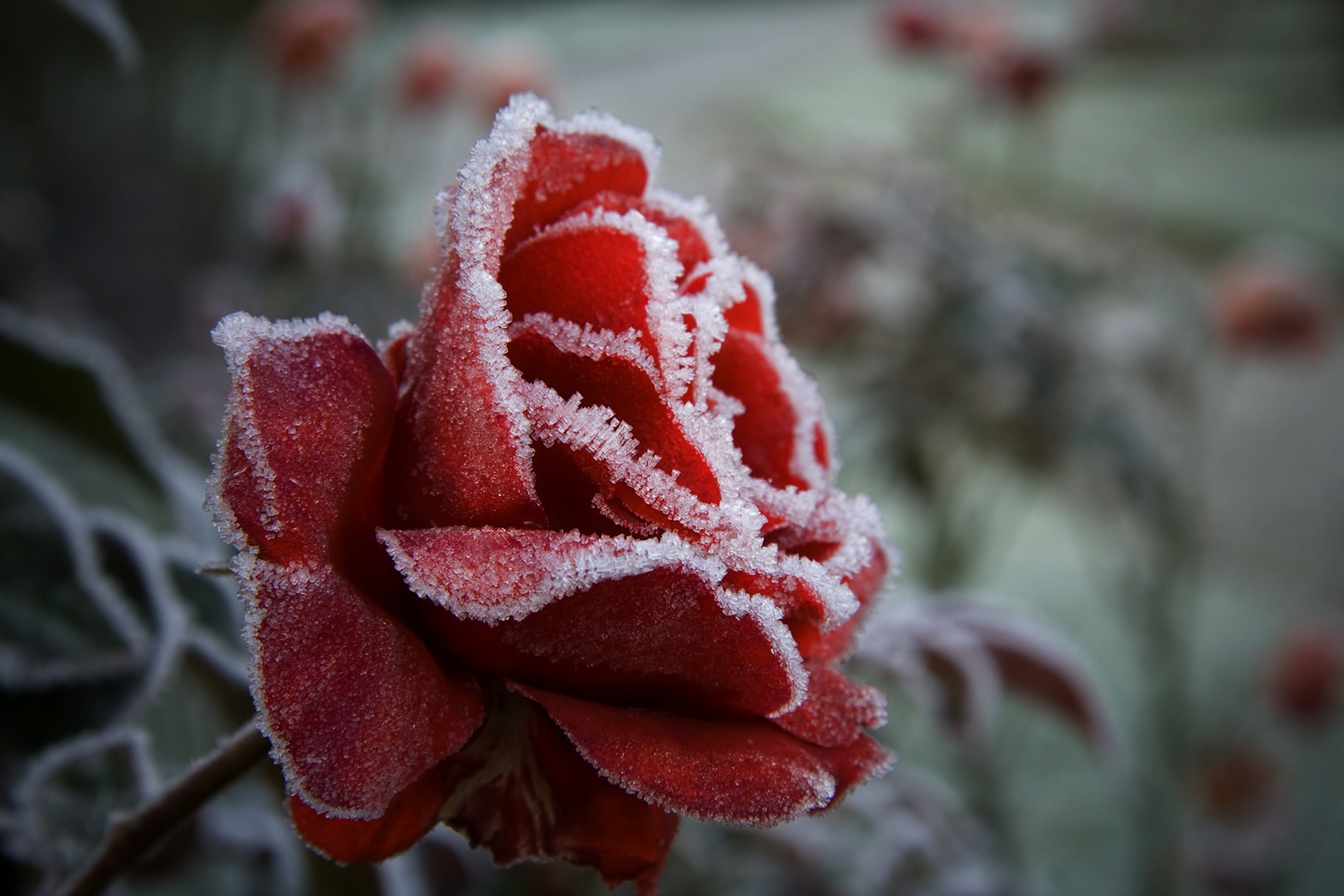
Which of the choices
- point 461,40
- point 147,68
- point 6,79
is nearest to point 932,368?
point 461,40

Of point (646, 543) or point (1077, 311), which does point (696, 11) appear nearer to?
point (1077, 311)

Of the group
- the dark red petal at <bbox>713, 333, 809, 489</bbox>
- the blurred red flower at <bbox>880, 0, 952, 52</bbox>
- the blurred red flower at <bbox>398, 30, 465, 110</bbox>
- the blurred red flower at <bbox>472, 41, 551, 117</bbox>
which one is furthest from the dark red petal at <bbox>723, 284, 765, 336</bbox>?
the blurred red flower at <bbox>398, 30, 465, 110</bbox>

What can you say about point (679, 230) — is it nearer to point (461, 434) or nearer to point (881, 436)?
point (461, 434)

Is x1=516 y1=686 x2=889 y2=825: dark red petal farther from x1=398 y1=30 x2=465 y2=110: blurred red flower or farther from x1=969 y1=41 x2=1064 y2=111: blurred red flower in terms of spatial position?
x1=398 y1=30 x2=465 y2=110: blurred red flower

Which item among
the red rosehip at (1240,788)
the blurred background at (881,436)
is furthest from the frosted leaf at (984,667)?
the red rosehip at (1240,788)

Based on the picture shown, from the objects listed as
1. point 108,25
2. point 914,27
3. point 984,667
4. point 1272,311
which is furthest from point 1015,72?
point 108,25

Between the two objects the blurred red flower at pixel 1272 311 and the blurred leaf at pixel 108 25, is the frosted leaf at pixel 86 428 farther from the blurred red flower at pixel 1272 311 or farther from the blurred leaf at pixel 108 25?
the blurred red flower at pixel 1272 311
